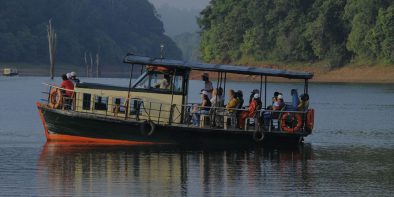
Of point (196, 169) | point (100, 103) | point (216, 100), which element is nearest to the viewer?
point (196, 169)

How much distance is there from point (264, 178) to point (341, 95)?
56.4m

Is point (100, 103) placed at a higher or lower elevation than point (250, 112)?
higher

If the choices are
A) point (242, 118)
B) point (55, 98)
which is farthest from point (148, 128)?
point (55, 98)

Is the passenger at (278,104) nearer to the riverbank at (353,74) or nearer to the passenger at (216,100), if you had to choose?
the passenger at (216,100)

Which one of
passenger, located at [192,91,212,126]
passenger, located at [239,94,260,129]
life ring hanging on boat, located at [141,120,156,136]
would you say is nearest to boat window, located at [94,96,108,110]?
life ring hanging on boat, located at [141,120,156,136]

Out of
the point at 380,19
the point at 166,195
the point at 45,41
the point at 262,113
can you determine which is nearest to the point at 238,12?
the point at 380,19

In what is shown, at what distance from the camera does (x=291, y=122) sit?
120ft

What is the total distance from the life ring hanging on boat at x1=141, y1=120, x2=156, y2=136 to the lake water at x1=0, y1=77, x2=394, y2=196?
18.7 inches

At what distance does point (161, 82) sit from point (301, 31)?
297 feet

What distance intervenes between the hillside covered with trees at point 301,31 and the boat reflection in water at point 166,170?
7663cm

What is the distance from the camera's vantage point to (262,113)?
36.6 metres

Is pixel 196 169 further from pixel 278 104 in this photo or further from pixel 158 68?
pixel 278 104

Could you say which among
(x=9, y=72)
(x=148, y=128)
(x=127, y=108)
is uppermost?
(x=9, y=72)

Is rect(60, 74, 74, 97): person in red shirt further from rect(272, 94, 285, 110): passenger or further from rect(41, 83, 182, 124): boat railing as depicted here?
rect(272, 94, 285, 110): passenger
